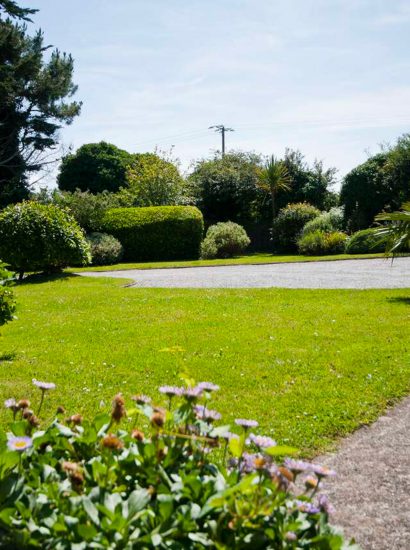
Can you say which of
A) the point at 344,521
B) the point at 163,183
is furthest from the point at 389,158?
the point at 344,521

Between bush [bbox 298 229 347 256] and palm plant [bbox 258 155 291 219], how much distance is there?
5107 mm

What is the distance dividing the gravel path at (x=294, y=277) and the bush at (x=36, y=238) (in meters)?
1.76

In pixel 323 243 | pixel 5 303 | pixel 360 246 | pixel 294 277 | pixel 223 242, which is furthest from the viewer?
pixel 223 242

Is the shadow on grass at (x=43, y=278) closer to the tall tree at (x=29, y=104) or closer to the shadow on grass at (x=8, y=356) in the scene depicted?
the shadow on grass at (x=8, y=356)

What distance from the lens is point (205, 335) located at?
6.64 metres

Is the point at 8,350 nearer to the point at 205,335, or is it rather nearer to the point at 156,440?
the point at 205,335

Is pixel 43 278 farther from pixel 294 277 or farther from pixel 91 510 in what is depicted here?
pixel 91 510

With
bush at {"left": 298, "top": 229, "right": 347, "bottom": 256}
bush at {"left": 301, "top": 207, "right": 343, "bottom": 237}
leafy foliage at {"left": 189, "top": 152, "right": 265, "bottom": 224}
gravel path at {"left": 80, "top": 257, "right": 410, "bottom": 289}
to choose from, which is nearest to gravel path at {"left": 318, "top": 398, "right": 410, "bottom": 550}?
gravel path at {"left": 80, "top": 257, "right": 410, "bottom": 289}

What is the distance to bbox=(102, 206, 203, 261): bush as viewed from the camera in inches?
866

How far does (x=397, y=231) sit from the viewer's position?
9422 mm

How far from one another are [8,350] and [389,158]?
21.8 meters

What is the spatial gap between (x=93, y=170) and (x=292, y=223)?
903 inches

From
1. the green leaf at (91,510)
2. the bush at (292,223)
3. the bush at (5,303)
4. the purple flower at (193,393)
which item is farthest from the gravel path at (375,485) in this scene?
the bush at (292,223)

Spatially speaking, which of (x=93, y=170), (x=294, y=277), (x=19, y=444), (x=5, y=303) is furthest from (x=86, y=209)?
(x=93, y=170)
